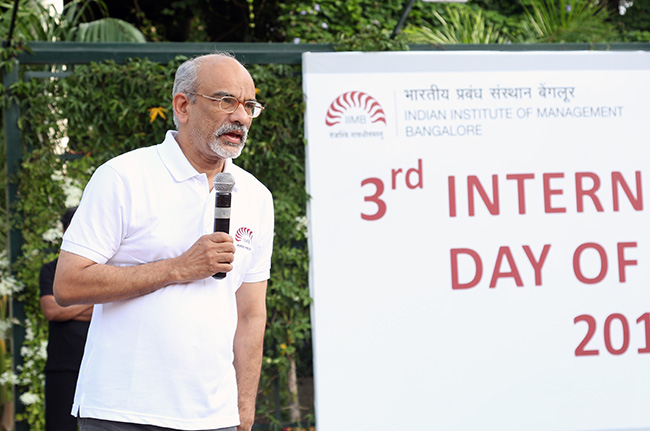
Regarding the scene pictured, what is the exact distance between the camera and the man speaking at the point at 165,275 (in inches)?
78.9

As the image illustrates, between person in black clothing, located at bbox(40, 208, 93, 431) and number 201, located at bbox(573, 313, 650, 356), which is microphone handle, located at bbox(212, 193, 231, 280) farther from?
number 201, located at bbox(573, 313, 650, 356)

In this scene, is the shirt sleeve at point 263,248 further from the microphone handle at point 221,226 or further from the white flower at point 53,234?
the white flower at point 53,234

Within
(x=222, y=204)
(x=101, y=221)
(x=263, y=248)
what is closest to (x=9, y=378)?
(x=263, y=248)

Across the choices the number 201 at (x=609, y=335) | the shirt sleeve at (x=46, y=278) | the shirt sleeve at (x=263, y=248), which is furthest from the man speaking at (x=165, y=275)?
the number 201 at (x=609, y=335)

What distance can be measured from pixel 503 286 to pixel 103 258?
2.92 m

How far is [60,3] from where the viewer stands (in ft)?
22.9

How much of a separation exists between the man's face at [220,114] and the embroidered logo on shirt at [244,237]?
22 cm

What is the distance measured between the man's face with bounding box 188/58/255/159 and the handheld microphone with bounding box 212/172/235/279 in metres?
0.09

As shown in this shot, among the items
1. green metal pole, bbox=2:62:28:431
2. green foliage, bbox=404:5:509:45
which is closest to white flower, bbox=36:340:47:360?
green metal pole, bbox=2:62:28:431

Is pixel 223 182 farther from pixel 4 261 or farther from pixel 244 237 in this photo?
pixel 4 261

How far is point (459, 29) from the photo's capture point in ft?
23.4

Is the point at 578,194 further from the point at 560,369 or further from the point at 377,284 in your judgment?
the point at 377,284

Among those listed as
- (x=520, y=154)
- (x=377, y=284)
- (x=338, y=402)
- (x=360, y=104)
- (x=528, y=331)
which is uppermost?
(x=360, y=104)

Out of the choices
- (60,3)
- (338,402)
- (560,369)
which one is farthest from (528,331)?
(60,3)
